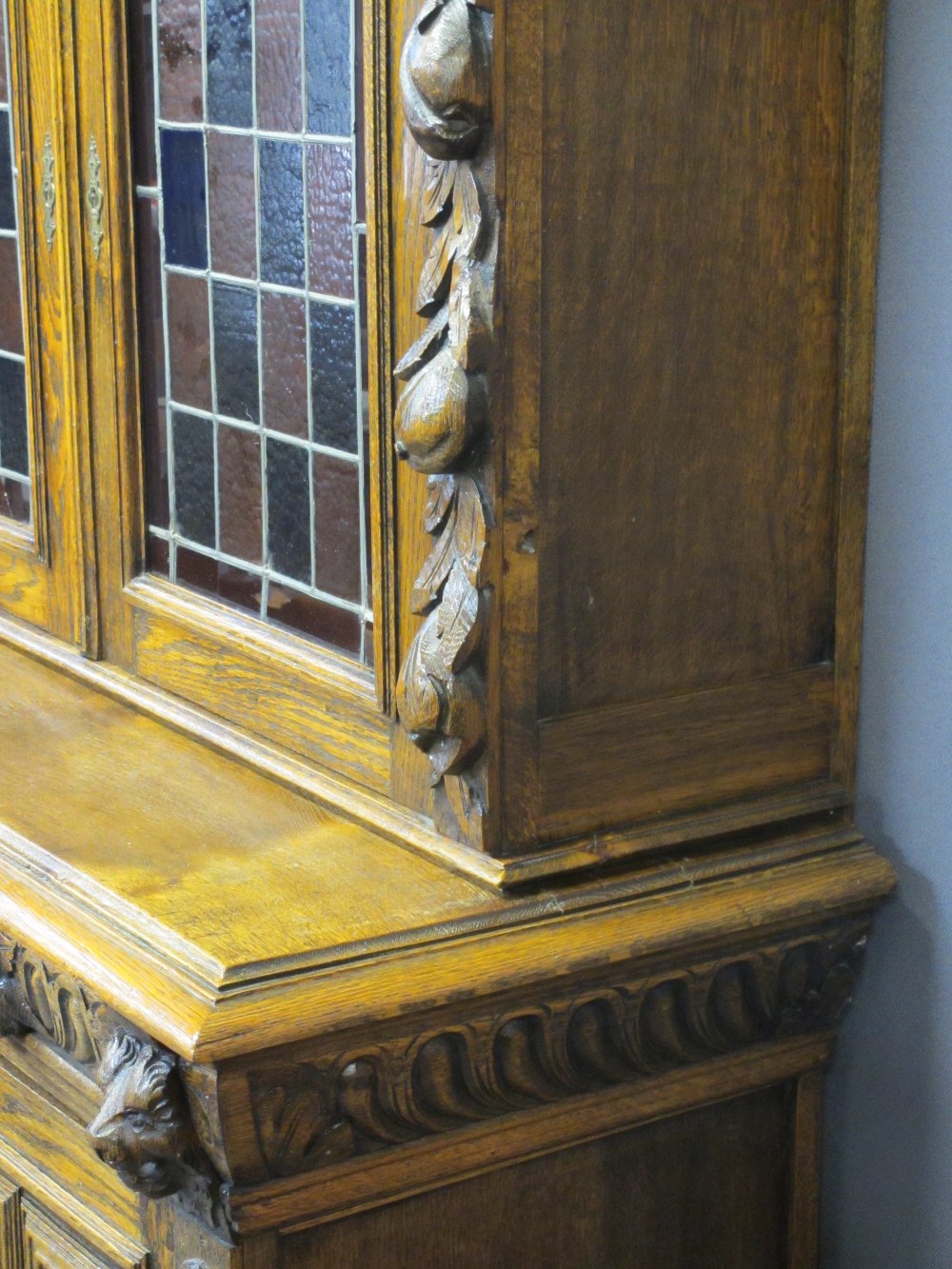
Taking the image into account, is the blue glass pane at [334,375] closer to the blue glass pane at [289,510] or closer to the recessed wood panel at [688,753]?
the blue glass pane at [289,510]

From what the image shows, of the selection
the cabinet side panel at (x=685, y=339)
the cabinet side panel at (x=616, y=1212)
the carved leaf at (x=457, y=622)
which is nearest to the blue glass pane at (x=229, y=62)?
the cabinet side panel at (x=685, y=339)

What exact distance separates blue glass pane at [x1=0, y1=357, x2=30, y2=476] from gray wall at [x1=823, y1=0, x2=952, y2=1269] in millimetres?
976

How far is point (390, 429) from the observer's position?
1.36 meters

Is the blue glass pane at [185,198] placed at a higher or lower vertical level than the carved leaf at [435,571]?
higher

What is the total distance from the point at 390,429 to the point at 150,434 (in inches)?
17.9

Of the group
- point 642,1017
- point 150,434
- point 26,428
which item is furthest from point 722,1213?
point 26,428

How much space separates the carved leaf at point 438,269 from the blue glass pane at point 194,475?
1.48 ft

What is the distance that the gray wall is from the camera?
136 cm

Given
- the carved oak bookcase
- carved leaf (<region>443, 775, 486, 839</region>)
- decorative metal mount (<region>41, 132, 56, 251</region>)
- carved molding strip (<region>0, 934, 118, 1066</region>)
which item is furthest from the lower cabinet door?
decorative metal mount (<region>41, 132, 56, 251</region>)

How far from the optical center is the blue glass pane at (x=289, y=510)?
5.06ft

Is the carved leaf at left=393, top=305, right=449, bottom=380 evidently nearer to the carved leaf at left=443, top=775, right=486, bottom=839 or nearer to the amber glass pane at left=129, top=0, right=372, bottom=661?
the amber glass pane at left=129, top=0, right=372, bottom=661

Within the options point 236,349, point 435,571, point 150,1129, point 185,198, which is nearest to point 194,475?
point 236,349

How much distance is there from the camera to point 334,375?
147 cm

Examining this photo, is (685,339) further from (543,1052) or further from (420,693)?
(543,1052)
